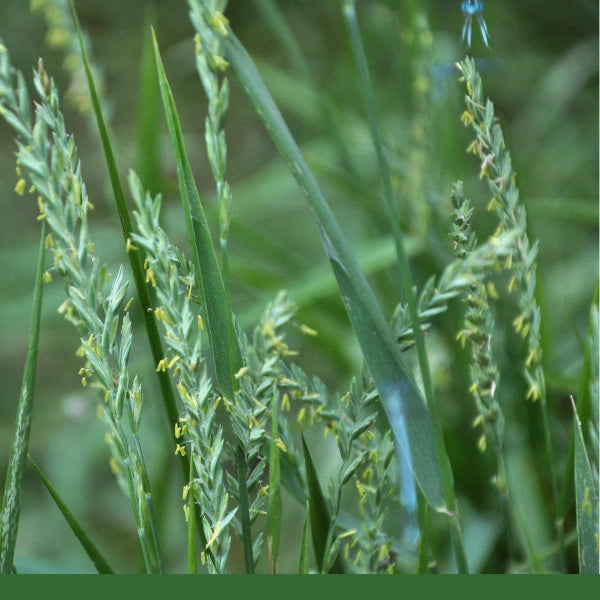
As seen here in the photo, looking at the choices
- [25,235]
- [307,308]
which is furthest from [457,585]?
[25,235]

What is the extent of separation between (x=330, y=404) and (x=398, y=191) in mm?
471

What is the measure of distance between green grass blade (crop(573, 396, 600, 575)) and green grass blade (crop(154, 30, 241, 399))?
0.17 metres

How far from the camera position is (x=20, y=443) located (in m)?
0.40

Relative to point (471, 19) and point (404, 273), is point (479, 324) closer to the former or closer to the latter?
point (404, 273)

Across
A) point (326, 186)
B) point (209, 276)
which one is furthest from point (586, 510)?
point (326, 186)

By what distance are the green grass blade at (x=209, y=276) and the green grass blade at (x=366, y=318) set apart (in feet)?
0.13

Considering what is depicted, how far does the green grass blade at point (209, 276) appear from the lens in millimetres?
382

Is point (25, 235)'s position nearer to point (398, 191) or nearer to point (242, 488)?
point (398, 191)

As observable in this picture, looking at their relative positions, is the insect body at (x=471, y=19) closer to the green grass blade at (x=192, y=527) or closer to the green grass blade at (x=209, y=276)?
the green grass blade at (x=209, y=276)

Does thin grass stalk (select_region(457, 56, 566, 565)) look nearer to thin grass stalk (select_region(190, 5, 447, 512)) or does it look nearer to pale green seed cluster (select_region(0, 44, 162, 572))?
thin grass stalk (select_region(190, 5, 447, 512))

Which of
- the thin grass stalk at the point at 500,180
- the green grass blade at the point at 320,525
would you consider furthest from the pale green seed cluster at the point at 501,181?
the green grass blade at the point at 320,525

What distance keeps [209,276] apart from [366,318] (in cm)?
8

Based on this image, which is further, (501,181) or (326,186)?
(326,186)

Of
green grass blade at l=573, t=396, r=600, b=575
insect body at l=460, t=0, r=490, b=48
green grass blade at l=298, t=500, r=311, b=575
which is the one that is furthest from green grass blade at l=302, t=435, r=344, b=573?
insect body at l=460, t=0, r=490, b=48
